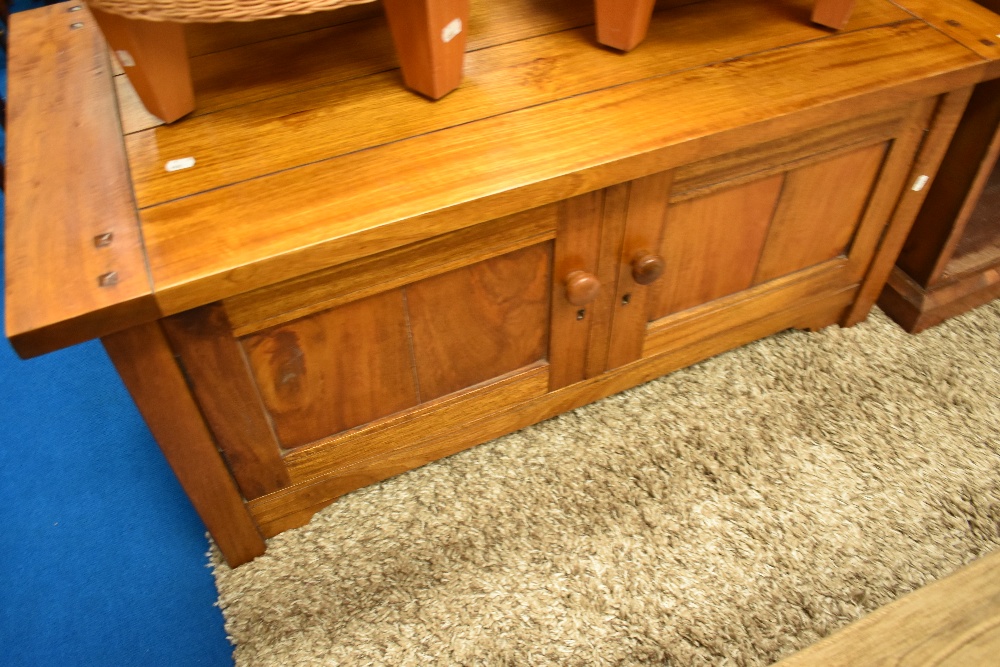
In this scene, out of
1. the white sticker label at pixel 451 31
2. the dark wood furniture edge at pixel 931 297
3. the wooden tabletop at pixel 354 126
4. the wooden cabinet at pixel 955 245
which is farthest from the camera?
the dark wood furniture edge at pixel 931 297

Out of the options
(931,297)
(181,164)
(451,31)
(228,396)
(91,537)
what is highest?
(451,31)

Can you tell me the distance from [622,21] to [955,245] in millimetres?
776

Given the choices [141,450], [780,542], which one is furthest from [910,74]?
[141,450]

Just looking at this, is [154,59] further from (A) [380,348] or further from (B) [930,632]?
(B) [930,632]

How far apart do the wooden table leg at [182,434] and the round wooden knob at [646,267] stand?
606mm

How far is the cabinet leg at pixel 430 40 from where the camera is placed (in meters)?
0.88

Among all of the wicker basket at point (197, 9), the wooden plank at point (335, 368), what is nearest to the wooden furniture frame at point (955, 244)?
the wooden plank at point (335, 368)

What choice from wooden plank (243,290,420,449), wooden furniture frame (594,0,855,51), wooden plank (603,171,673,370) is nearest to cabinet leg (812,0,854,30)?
wooden furniture frame (594,0,855,51)

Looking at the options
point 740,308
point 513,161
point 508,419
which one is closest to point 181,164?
point 513,161

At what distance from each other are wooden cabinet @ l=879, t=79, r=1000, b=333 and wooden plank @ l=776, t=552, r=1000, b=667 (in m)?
0.78

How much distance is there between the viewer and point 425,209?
2.69ft

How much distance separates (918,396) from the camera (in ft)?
4.31

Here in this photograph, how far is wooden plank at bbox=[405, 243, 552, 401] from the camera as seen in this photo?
97cm

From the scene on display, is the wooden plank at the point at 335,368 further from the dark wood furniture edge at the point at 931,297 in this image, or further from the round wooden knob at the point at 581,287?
the dark wood furniture edge at the point at 931,297
